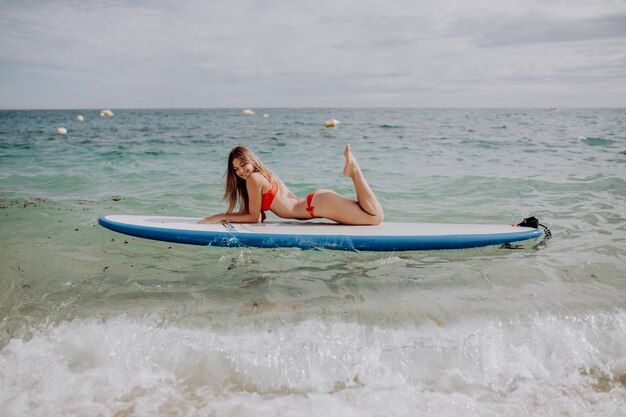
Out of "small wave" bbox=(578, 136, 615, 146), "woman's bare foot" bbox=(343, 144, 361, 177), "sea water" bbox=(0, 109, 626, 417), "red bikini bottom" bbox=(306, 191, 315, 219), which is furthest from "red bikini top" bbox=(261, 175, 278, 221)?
"small wave" bbox=(578, 136, 615, 146)

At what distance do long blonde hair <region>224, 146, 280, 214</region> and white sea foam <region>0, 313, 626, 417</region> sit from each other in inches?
71.5

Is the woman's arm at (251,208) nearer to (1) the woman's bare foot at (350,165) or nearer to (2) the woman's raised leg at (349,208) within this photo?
(2) the woman's raised leg at (349,208)

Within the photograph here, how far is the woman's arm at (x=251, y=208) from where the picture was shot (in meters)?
4.57

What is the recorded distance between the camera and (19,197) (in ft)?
24.9

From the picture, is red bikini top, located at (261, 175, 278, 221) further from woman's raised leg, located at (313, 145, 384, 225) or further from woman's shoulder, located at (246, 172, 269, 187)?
woman's raised leg, located at (313, 145, 384, 225)

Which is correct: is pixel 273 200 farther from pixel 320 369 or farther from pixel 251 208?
pixel 320 369

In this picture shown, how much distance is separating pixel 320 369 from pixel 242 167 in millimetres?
2382

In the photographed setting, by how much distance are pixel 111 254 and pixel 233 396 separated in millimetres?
2895

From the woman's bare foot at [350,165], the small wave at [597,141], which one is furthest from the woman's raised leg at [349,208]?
the small wave at [597,141]

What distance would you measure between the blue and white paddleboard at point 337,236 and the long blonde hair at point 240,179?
31 cm

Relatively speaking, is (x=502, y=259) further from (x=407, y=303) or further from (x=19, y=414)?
(x=19, y=414)

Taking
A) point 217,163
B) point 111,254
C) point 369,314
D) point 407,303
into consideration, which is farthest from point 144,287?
point 217,163

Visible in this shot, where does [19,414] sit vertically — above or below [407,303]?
below

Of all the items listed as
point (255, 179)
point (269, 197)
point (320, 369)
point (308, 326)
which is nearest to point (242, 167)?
point (255, 179)
